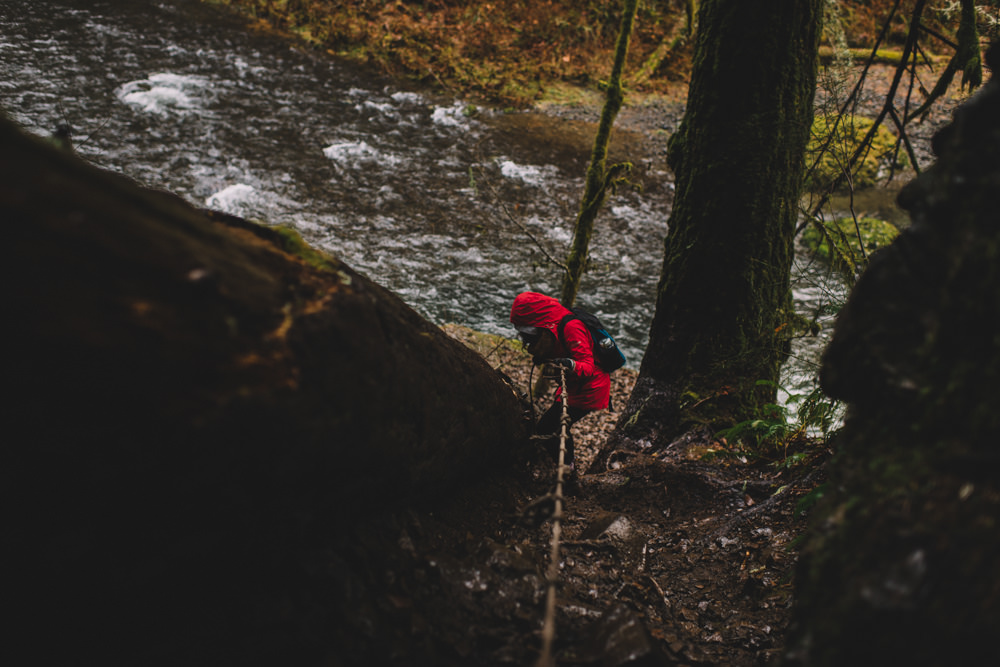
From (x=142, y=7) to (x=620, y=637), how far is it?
66.8 ft

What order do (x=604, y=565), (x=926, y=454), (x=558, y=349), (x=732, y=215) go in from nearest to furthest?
(x=926, y=454) → (x=604, y=565) → (x=732, y=215) → (x=558, y=349)

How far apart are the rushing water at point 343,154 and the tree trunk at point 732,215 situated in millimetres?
3516

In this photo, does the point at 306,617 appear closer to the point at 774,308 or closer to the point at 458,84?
the point at 774,308

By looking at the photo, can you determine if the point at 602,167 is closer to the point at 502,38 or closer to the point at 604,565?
the point at 604,565

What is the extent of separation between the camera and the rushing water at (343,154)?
8703 millimetres

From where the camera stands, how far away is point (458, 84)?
49.0 feet

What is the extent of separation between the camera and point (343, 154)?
36.3ft

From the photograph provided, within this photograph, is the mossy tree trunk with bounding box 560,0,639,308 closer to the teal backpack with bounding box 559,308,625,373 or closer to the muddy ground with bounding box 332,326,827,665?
the teal backpack with bounding box 559,308,625,373

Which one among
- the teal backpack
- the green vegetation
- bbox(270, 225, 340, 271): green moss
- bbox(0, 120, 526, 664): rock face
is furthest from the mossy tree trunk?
the green vegetation

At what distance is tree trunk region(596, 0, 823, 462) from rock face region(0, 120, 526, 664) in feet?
10.0

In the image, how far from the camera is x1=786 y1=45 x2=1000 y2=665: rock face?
108 cm

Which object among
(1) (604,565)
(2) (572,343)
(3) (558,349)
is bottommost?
(1) (604,565)

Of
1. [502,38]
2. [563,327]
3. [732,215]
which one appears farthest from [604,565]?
[502,38]

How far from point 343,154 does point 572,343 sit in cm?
907
